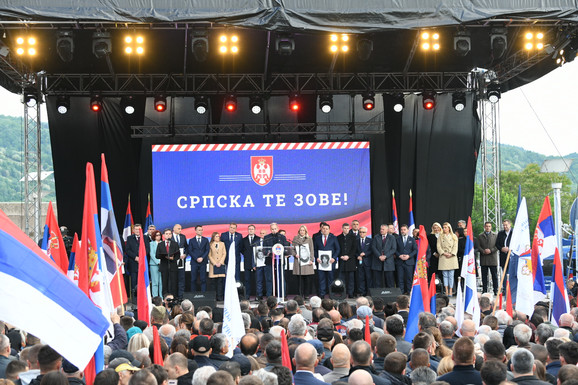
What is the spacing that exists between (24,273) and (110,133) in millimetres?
15733

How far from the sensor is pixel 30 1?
13883mm

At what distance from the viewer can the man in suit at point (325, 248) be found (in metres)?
17.5

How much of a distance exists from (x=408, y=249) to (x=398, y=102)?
421 cm

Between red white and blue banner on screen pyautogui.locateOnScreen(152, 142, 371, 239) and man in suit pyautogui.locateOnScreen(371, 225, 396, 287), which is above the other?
red white and blue banner on screen pyautogui.locateOnScreen(152, 142, 371, 239)

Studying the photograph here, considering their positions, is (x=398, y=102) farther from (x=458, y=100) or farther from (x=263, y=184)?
(x=263, y=184)

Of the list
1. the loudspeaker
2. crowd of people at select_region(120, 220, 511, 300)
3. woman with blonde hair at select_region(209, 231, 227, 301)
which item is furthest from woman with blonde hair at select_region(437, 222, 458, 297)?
woman with blonde hair at select_region(209, 231, 227, 301)

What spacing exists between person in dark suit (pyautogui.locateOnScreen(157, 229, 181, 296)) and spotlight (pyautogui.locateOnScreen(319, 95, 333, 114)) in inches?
190

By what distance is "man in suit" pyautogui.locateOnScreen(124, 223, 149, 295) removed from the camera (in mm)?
17281

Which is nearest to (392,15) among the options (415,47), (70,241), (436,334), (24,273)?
(415,47)

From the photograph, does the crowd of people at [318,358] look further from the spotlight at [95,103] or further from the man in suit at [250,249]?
the spotlight at [95,103]

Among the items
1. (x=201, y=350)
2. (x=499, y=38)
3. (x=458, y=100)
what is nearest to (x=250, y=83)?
(x=458, y=100)

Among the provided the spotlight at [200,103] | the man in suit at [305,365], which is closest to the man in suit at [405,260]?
the spotlight at [200,103]

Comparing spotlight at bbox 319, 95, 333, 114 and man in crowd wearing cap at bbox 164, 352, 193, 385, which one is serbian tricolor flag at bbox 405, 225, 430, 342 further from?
spotlight at bbox 319, 95, 333, 114

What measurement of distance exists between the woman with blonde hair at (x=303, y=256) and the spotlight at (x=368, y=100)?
384 cm
